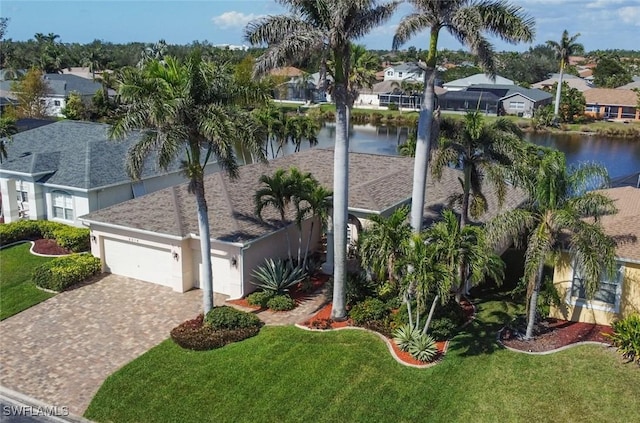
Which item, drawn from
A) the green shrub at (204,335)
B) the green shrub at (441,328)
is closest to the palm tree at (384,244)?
the green shrub at (441,328)

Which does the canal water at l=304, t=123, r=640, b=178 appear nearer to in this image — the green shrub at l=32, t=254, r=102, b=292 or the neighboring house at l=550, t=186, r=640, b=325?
the green shrub at l=32, t=254, r=102, b=292

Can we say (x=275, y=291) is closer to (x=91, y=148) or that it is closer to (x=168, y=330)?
(x=168, y=330)

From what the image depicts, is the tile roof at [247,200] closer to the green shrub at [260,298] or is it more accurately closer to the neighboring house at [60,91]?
Answer: the green shrub at [260,298]

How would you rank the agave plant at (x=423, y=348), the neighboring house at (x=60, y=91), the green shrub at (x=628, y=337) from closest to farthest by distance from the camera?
the green shrub at (x=628, y=337)
the agave plant at (x=423, y=348)
the neighboring house at (x=60, y=91)

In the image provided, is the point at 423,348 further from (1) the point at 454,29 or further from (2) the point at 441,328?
Answer: (1) the point at 454,29

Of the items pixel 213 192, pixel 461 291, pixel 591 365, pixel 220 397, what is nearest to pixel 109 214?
pixel 213 192

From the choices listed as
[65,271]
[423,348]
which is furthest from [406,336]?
[65,271]

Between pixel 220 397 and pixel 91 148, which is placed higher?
pixel 91 148
